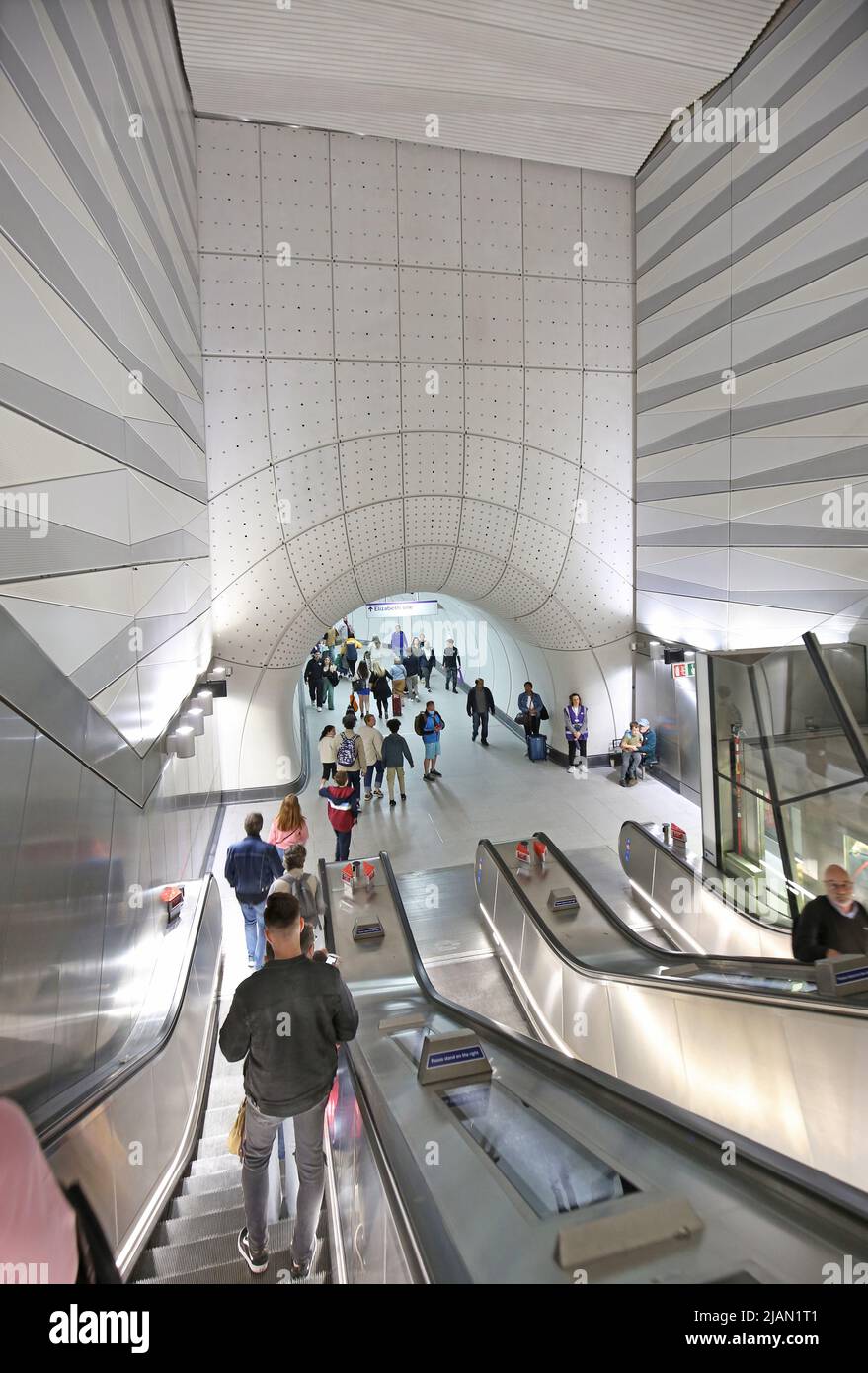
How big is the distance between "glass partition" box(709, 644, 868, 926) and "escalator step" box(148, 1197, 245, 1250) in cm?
446

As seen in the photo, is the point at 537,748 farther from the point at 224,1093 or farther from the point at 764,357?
the point at 224,1093

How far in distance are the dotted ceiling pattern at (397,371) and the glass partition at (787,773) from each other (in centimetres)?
483

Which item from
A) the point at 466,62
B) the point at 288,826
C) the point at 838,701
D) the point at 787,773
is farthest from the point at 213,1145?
the point at 466,62

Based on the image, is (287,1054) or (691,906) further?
(691,906)

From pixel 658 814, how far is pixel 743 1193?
9.17m

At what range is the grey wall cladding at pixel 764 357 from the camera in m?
7.96

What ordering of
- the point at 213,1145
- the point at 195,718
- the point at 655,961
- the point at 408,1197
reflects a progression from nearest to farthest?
the point at 408,1197 < the point at 213,1145 < the point at 655,961 < the point at 195,718

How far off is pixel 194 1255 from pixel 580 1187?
221 cm

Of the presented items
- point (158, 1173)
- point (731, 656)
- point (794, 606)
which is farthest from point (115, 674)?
point (794, 606)

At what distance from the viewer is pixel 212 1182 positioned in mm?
3984

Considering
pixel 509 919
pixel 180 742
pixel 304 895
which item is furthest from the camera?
pixel 509 919

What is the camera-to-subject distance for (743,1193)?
1.86m

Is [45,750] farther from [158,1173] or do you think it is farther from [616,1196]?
[616,1196]

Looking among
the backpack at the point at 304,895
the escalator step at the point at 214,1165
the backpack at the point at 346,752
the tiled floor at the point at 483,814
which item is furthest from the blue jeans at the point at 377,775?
the escalator step at the point at 214,1165
